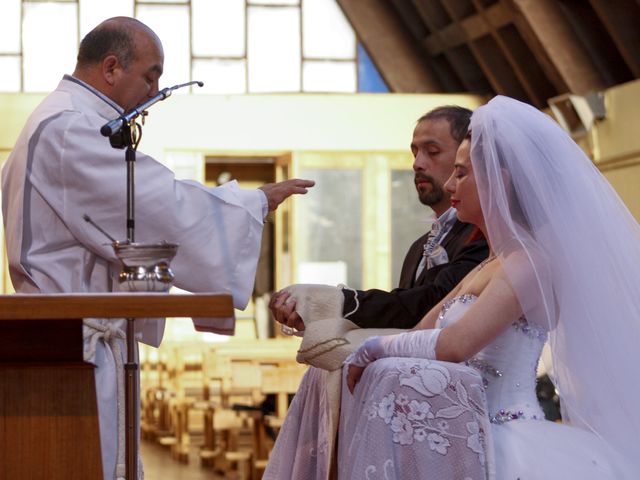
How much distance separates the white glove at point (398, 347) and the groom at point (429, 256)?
17.4 inches

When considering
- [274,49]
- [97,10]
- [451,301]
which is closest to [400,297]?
[451,301]

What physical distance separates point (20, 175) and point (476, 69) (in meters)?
11.5

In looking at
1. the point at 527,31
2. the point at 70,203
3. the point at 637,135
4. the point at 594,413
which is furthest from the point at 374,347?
the point at 527,31

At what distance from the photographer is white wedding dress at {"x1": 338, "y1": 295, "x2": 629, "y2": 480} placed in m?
2.97

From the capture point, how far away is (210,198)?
11.7ft

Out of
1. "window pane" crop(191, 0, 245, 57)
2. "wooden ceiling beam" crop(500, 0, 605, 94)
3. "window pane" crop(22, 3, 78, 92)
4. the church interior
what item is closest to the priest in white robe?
the church interior

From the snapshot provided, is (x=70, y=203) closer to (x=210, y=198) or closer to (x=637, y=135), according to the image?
(x=210, y=198)

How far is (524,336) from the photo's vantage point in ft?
10.6

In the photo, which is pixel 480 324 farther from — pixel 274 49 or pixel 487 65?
pixel 274 49

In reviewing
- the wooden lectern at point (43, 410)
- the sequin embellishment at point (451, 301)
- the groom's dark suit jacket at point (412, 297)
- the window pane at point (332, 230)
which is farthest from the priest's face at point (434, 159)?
the window pane at point (332, 230)

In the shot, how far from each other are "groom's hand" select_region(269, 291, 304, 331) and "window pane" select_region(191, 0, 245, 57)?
11.5 metres

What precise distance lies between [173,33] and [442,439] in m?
12.3

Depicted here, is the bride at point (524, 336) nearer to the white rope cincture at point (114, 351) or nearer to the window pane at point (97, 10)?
the white rope cincture at point (114, 351)

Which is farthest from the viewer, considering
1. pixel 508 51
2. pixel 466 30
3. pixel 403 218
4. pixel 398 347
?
pixel 403 218
